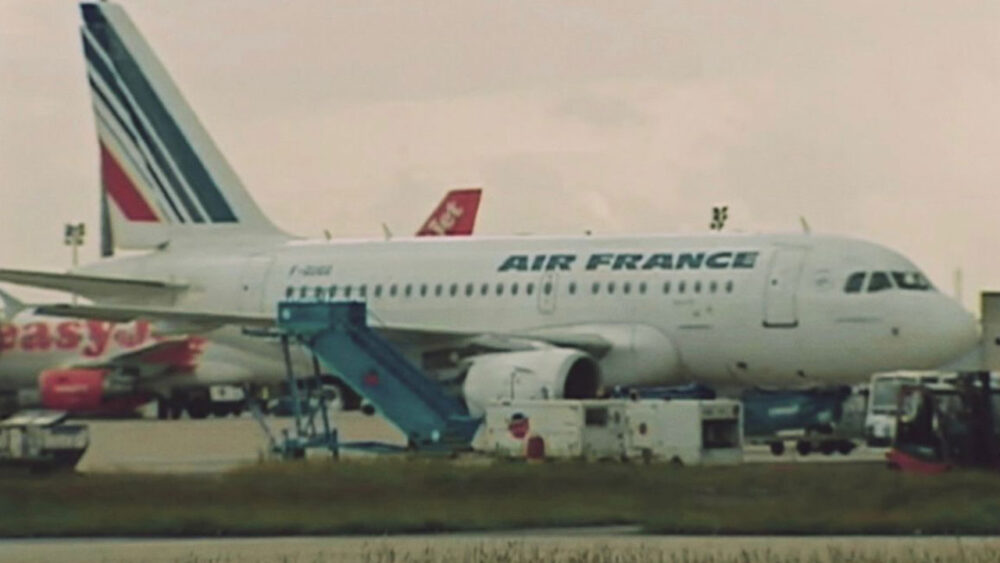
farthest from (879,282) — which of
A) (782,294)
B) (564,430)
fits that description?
(564,430)

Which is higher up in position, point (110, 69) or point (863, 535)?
point (110, 69)

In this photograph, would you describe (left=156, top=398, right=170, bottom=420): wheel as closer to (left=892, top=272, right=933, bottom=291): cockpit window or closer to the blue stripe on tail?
the blue stripe on tail

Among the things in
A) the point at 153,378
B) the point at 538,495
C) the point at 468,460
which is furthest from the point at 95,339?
the point at 538,495

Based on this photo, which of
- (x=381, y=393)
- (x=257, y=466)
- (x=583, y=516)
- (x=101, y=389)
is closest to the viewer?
(x=583, y=516)

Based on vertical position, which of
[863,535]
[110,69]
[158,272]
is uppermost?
[110,69]

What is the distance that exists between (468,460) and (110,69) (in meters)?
24.9

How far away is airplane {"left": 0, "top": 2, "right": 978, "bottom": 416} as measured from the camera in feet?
180

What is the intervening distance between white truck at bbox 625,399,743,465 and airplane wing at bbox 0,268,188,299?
65.6 ft

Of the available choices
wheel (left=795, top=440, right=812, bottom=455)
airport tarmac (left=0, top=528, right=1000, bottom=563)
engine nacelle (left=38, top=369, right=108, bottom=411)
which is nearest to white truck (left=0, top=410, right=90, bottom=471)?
airport tarmac (left=0, top=528, right=1000, bottom=563)

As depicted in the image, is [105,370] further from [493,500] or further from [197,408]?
[493,500]

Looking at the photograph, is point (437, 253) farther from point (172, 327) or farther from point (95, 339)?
point (95, 339)

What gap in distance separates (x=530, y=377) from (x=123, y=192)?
58.9 feet

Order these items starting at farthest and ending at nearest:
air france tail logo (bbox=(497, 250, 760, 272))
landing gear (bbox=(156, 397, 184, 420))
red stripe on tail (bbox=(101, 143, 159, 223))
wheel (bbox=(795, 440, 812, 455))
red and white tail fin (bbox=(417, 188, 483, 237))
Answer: red and white tail fin (bbox=(417, 188, 483, 237)), landing gear (bbox=(156, 397, 184, 420)), red stripe on tail (bbox=(101, 143, 159, 223)), air france tail logo (bbox=(497, 250, 760, 272)), wheel (bbox=(795, 440, 812, 455))

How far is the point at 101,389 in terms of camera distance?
87.6m
